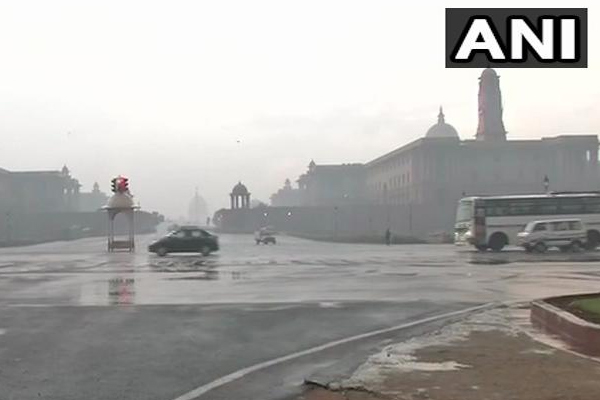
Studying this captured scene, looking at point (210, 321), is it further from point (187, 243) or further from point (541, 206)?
point (541, 206)

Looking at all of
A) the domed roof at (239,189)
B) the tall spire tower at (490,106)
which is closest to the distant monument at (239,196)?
the domed roof at (239,189)

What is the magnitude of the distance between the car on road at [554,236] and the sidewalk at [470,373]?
2885 centimetres

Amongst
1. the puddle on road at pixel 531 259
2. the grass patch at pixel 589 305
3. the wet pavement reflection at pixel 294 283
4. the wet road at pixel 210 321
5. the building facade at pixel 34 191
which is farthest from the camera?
the building facade at pixel 34 191

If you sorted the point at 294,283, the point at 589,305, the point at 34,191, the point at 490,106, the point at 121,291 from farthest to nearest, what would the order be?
1. the point at 34,191
2. the point at 490,106
3. the point at 294,283
4. the point at 121,291
5. the point at 589,305

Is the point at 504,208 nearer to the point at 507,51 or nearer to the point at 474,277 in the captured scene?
the point at 474,277

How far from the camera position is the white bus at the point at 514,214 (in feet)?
137

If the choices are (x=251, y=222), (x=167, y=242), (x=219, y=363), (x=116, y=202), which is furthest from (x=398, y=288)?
(x=251, y=222)

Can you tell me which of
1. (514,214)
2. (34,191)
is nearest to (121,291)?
(514,214)

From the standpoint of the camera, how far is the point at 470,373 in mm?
7586

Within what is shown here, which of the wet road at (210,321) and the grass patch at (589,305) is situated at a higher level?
the grass patch at (589,305)

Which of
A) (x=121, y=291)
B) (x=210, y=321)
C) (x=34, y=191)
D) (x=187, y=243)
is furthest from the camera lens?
(x=34, y=191)

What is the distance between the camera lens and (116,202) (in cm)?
4669

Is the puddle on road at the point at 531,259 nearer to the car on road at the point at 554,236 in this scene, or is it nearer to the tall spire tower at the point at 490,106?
the car on road at the point at 554,236

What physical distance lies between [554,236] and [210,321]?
2962cm
